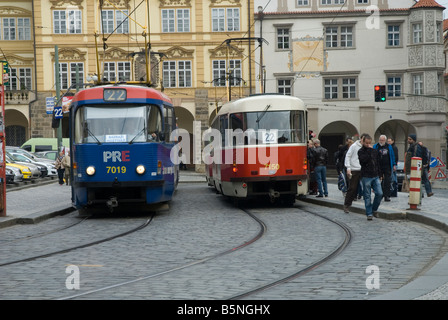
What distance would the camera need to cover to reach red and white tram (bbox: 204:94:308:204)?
58.2 ft

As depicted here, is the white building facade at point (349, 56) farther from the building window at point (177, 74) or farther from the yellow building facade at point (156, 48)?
the building window at point (177, 74)

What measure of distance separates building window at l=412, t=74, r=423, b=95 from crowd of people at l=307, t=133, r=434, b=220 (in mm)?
27380

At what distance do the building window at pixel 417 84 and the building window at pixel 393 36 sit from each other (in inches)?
98.2

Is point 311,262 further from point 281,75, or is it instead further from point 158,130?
point 281,75

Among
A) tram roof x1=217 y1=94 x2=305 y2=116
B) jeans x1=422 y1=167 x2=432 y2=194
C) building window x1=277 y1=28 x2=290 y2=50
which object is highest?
building window x1=277 y1=28 x2=290 y2=50

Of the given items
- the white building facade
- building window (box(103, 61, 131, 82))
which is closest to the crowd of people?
the white building facade

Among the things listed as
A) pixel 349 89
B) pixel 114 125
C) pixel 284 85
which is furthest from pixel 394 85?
pixel 114 125

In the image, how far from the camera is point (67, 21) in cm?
4769

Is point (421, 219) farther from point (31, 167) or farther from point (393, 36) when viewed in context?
point (393, 36)

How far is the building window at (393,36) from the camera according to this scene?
157ft

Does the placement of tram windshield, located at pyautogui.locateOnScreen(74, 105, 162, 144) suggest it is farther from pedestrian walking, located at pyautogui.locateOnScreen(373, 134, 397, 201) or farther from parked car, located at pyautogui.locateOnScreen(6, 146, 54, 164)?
parked car, located at pyautogui.locateOnScreen(6, 146, 54, 164)
